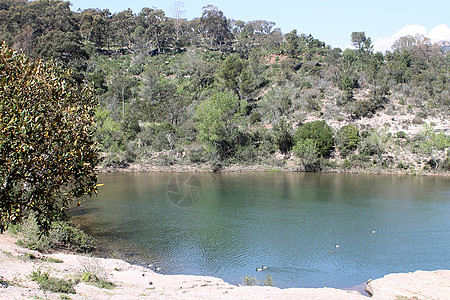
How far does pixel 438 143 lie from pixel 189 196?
114 feet

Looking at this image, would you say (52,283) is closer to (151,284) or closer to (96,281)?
(96,281)

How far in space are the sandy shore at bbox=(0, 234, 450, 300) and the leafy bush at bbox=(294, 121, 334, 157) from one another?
37701mm

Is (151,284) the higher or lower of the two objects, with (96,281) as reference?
lower

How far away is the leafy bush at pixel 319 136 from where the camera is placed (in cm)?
5519

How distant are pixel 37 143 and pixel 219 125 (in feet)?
142

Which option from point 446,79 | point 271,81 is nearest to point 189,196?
point 271,81

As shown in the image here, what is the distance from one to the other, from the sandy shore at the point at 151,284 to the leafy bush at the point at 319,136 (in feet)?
124

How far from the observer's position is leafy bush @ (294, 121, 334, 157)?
55.2 metres

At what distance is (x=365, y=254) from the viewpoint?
22031 millimetres

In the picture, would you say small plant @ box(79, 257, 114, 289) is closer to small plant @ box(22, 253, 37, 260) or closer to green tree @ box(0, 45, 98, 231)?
small plant @ box(22, 253, 37, 260)

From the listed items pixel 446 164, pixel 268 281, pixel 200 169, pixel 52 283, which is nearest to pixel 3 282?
pixel 52 283

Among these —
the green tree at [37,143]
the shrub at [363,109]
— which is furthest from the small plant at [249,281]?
the shrub at [363,109]

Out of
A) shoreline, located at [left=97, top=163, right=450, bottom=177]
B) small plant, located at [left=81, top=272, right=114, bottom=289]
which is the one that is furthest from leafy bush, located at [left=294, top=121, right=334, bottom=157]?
small plant, located at [left=81, top=272, right=114, bottom=289]

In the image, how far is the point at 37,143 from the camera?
12.3 m
